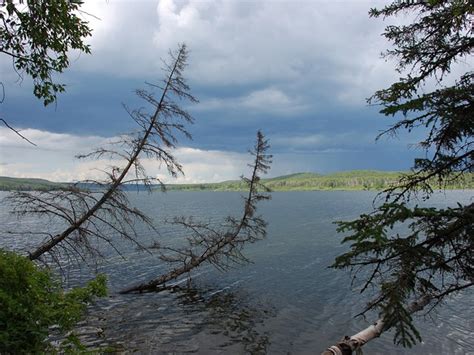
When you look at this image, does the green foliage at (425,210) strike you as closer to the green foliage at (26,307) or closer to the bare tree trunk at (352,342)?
the bare tree trunk at (352,342)

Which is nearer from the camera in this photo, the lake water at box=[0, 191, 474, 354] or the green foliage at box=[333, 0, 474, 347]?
the green foliage at box=[333, 0, 474, 347]

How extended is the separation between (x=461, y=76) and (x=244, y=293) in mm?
18913

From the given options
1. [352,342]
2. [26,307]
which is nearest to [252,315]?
[352,342]

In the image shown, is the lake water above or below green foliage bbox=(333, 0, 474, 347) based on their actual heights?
below

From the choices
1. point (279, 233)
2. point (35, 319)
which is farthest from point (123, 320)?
point (279, 233)

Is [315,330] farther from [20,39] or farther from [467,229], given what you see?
[20,39]

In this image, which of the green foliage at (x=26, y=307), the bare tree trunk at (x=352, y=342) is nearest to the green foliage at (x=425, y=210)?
the bare tree trunk at (x=352, y=342)

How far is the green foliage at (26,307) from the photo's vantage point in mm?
4703

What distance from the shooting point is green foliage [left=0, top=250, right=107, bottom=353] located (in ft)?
15.4

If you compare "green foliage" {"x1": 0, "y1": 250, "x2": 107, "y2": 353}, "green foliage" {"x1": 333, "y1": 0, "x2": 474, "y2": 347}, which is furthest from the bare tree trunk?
"green foliage" {"x1": 0, "y1": 250, "x2": 107, "y2": 353}

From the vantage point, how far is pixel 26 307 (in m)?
5.00

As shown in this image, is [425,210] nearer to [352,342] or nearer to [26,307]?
[352,342]

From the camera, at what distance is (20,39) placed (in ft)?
18.1

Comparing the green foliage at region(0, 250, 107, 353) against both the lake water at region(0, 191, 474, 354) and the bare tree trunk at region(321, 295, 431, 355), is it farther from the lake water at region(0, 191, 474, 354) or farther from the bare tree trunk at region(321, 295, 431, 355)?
the lake water at region(0, 191, 474, 354)
